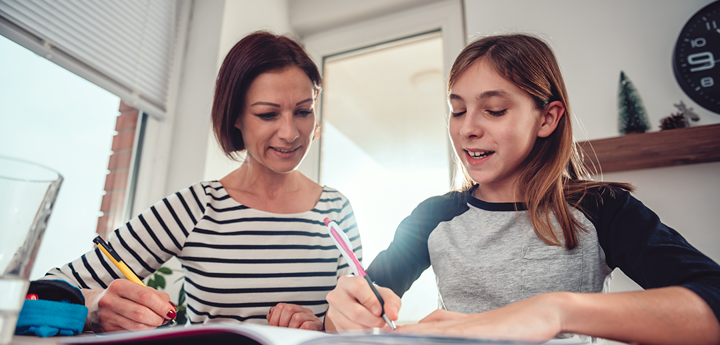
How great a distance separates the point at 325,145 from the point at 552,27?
1180mm

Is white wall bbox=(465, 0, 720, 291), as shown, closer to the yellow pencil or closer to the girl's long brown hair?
the girl's long brown hair

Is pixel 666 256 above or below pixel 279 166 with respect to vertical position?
below

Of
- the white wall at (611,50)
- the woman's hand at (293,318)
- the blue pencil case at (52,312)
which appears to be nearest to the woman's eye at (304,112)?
the woman's hand at (293,318)

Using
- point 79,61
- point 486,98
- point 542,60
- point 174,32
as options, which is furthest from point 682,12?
point 79,61

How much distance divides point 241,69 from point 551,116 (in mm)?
690

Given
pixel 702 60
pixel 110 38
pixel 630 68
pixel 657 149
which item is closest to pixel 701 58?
pixel 702 60

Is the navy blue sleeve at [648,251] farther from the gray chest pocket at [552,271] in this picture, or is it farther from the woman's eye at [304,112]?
the woman's eye at [304,112]

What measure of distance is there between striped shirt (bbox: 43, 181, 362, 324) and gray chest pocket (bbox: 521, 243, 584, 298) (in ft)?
1.27

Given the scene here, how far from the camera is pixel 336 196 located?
3.43 feet

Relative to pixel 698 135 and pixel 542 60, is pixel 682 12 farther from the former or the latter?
pixel 542 60

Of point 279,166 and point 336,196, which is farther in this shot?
point 336,196

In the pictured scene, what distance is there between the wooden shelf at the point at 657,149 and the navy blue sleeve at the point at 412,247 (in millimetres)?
703

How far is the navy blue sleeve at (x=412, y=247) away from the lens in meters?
0.79

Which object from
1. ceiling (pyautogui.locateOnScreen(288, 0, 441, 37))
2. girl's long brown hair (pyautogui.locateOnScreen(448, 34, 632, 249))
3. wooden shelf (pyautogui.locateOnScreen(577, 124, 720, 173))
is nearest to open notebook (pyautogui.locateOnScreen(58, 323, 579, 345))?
girl's long brown hair (pyautogui.locateOnScreen(448, 34, 632, 249))
